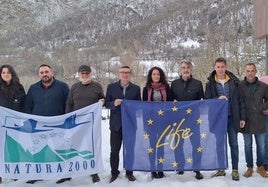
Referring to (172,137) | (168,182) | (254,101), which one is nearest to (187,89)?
(172,137)

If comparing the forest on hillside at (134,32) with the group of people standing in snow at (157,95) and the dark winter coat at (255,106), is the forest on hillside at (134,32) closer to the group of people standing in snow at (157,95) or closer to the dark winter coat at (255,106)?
the group of people standing in snow at (157,95)

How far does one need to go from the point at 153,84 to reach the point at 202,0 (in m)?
135

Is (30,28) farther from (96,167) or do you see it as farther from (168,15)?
(168,15)

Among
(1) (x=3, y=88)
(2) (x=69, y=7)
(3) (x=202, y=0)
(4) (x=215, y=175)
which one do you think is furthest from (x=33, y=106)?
(3) (x=202, y=0)

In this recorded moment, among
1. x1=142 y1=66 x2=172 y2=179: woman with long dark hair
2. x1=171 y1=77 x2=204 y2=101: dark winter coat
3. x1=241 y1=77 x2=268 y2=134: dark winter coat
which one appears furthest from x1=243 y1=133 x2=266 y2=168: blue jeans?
x1=142 y1=66 x2=172 y2=179: woman with long dark hair

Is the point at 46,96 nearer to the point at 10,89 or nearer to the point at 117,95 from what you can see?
the point at 10,89

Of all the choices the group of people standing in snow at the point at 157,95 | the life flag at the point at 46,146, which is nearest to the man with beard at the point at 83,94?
the group of people standing in snow at the point at 157,95

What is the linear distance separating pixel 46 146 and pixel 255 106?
315 centimetres

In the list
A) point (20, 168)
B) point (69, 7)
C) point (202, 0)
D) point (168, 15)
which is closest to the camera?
point (20, 168)

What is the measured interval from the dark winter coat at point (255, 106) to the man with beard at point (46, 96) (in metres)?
2.76

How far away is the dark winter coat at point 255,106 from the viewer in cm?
568

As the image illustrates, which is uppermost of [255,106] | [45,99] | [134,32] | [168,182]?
[134,32]

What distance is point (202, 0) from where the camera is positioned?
134m

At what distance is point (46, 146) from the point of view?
567cm
